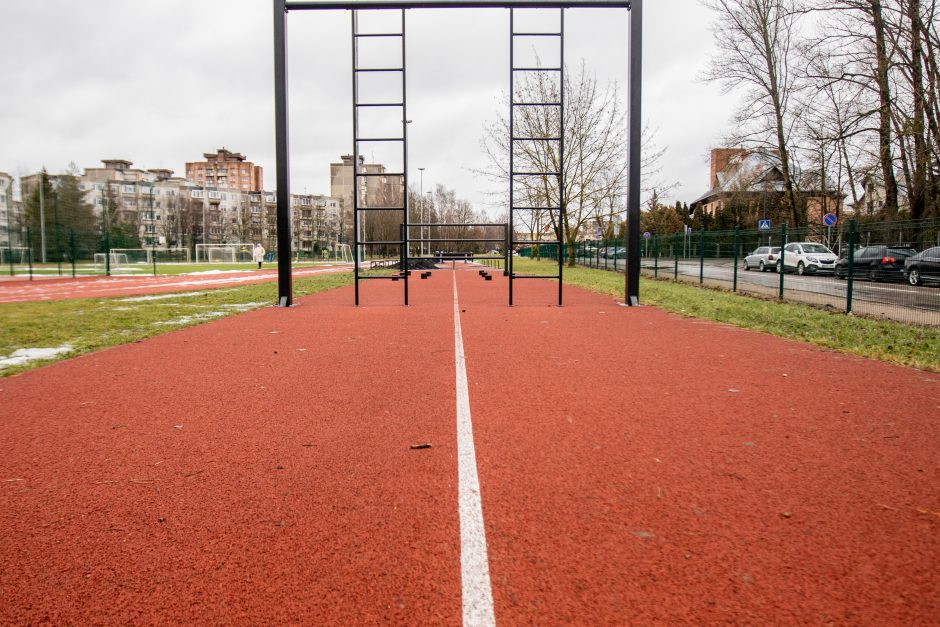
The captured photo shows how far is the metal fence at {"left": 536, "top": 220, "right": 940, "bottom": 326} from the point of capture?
36.6 feet

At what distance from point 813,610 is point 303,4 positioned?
561 inches

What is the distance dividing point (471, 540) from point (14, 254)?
42795 millimetres

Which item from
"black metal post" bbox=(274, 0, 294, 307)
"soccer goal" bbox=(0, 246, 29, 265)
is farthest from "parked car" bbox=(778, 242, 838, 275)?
"soccer goal" bbox=(0, 246, 29, 265)

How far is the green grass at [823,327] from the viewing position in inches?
304

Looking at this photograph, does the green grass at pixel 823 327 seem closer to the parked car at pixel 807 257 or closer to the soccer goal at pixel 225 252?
the parked car at pixel 807 257

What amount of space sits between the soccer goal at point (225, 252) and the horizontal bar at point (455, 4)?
5673cm

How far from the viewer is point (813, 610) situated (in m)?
2.21

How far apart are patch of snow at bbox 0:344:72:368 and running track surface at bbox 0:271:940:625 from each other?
93cm

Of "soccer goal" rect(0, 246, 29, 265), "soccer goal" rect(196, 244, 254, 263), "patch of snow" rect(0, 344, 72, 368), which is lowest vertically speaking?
"patch of snow" rect(0, 344, 72, 368)

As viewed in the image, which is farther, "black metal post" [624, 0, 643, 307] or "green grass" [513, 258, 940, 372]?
"black metal post" [624, 0, 643, 307]

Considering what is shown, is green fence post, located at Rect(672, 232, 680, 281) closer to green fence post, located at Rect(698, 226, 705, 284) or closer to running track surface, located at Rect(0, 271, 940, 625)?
green fence post, located at Rect(698, 226, 705, 284)

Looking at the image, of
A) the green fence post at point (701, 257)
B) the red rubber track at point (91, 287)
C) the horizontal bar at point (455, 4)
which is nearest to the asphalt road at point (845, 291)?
the green fence post at point (701, 257)

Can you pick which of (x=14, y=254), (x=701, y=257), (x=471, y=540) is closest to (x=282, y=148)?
(x=471, y=540)

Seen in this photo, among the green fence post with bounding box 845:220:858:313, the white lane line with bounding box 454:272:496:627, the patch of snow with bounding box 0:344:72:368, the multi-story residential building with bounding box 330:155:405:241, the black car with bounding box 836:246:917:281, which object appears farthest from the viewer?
the multi-story residential building with bounding box 330:155:405:241
